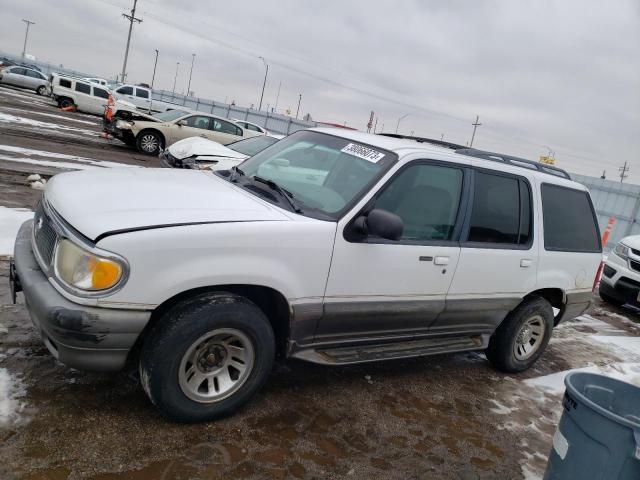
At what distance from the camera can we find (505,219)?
Result: 4.39 metres

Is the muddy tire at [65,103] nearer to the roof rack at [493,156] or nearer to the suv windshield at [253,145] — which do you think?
the suv windshield at [253,145]

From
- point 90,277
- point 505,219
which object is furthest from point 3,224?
point 505,219

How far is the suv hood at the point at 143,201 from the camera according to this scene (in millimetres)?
2814

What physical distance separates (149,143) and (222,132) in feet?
7.50

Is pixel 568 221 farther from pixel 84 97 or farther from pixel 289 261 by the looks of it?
pixel 84 97

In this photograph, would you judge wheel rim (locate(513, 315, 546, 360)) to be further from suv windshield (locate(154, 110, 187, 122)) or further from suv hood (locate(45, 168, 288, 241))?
suv windshield (locate(154, 110, 187, 122))

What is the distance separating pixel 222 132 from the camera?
16.3 m

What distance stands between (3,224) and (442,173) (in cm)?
514

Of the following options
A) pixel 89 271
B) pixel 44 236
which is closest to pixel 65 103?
pixel 44 236

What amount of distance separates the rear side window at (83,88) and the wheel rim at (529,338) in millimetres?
27764

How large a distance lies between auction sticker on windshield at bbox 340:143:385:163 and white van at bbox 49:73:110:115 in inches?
1017

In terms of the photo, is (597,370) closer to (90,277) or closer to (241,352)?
(241,352)

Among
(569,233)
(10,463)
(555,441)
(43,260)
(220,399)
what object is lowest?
(10,463)

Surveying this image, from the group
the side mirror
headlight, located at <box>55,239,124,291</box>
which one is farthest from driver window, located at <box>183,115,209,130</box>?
headlight, located at <box>55,239,124,291</box>
